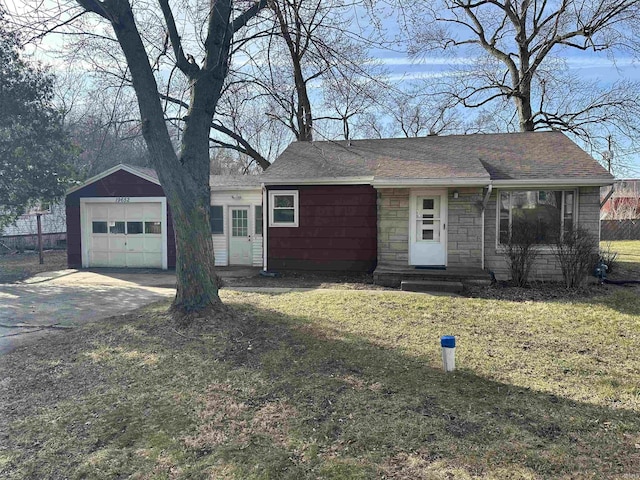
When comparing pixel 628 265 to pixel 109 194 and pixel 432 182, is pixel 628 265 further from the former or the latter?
pixel 109 194

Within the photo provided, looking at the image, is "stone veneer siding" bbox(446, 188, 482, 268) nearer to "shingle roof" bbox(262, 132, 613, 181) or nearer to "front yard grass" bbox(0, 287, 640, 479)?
"shingle roof" bbox(262, 132, 613, 181)

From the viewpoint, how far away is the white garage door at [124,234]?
13.0 meters

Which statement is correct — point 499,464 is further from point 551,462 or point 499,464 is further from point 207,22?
point 207,22

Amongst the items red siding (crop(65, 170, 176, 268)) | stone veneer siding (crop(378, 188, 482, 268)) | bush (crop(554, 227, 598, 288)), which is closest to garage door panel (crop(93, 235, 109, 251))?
red siding (crop(65, 170, 176, 268))

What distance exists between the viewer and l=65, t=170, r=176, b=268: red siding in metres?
12.8

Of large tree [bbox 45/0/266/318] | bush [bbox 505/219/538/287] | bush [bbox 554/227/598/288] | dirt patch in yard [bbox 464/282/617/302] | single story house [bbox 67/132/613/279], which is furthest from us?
single story house [bbox 67/132/613/279]

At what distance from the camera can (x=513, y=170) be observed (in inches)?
392

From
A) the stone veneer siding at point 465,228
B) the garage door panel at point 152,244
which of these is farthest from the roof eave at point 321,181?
the garage door panel at point 152,244

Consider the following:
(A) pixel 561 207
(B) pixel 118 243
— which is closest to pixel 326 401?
(A) pixel 561 207

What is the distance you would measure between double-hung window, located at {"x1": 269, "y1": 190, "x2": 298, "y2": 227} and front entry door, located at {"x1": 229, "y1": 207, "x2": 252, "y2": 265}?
79.7 inches

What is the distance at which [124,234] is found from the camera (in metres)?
13.2

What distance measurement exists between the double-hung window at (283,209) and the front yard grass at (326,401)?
521 cm

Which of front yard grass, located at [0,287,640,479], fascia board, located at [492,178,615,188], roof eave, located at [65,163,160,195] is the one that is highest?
roof eave, located at [65,163,160,195]

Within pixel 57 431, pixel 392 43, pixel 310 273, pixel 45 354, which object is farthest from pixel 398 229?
pixel 57 431
